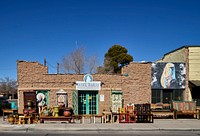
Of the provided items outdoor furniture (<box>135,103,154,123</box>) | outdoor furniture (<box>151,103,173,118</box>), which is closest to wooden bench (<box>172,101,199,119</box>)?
outdoor furniture (<box>151,103,173,118</box>)

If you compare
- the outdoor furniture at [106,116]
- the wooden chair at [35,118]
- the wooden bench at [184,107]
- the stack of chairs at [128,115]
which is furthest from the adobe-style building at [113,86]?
the stack of chairs at [128,115]

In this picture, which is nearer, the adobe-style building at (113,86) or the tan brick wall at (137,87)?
the adobe-style building at (113,86)

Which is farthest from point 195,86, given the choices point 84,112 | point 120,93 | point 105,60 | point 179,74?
point 105,60

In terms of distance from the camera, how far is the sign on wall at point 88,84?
57.4 ft

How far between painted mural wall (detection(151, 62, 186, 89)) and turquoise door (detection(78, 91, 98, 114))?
15.4ft

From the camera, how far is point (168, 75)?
1825 cm

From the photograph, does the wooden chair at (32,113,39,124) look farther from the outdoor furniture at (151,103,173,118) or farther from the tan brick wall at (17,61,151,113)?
the outdoor furniture at (151,103,173,118)

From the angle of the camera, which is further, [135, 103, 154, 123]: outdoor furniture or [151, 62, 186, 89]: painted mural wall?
[151, 62, 186, 89]: painted mural wall

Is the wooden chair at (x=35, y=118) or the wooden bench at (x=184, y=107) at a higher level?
the wooden bench at (x=184, y=107)

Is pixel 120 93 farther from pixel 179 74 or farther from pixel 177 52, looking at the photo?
pixel 177 52

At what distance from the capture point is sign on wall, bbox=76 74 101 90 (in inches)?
689

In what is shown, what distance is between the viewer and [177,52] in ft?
65.0

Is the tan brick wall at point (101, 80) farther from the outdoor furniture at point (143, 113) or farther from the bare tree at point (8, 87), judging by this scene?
the bare tree at point (8, 87)

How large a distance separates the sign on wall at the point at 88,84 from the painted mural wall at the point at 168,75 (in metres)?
4.38
